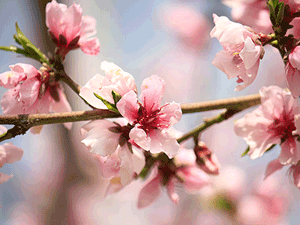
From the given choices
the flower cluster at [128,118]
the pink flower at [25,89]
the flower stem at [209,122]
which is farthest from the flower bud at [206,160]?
the pink flower at [25,89]

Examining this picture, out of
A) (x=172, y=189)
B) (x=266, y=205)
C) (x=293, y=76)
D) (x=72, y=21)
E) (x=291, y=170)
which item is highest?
(x=72, y=21)

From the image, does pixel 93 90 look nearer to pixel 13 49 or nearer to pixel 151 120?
pixel 151 120

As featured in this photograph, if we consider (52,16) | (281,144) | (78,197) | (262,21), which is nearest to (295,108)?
(281,144)

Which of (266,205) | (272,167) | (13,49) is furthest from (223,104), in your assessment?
(266,205)

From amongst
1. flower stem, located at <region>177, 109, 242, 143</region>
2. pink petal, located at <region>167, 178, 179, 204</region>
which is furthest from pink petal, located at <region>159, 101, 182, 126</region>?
pink petal, located at <region>167, 178, 179, 204</region>

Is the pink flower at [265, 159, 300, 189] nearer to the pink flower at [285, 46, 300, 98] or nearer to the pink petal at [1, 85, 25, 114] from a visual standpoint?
the pink flower at [285, 46, 300, 98]

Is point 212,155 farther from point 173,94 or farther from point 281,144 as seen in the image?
point 173,94
